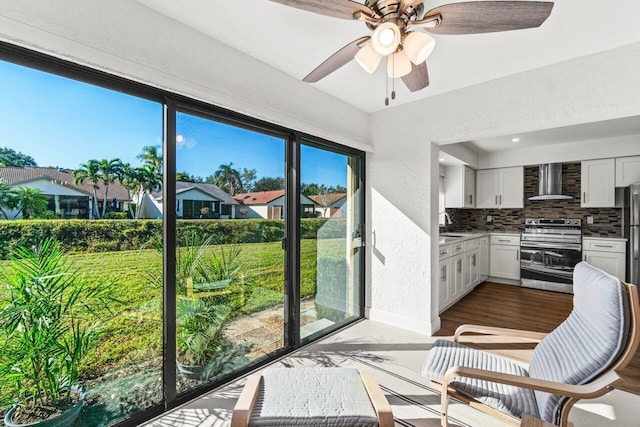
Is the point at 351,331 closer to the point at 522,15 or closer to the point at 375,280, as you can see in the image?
the point at 375,280

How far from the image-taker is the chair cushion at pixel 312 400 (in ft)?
4.34

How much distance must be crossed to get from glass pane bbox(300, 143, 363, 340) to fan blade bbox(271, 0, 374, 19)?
156 cm

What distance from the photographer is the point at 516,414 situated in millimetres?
1412

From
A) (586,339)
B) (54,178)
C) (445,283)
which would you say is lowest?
(445,283)

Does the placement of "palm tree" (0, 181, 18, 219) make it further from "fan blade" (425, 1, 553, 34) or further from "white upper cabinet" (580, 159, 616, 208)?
"white upper cabinet" (580, 159, 616, 208)

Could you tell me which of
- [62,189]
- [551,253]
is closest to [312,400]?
[62,189]

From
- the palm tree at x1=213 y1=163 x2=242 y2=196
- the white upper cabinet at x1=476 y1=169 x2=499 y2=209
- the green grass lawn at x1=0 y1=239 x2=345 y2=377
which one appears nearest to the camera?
Result: the green grass lawn at x1=0 y1=239 x2=345 y2=377

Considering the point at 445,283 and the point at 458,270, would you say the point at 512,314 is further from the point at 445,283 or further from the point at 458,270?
the point at 445,283

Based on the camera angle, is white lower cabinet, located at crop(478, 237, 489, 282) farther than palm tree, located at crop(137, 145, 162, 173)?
Yes

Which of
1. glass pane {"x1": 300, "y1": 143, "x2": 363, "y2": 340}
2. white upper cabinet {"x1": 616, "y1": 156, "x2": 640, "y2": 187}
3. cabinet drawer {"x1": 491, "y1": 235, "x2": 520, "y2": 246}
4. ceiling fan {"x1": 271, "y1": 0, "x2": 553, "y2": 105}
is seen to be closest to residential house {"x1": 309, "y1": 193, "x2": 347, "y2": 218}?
glass pane {"x1": 300, "y1": 143, "x2": 363, "y2": 340}

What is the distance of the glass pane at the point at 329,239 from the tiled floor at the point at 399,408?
30 cm

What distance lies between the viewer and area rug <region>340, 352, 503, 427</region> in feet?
6.18

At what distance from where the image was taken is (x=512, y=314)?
12.5ft

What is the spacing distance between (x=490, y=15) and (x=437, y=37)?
2.99 feet
